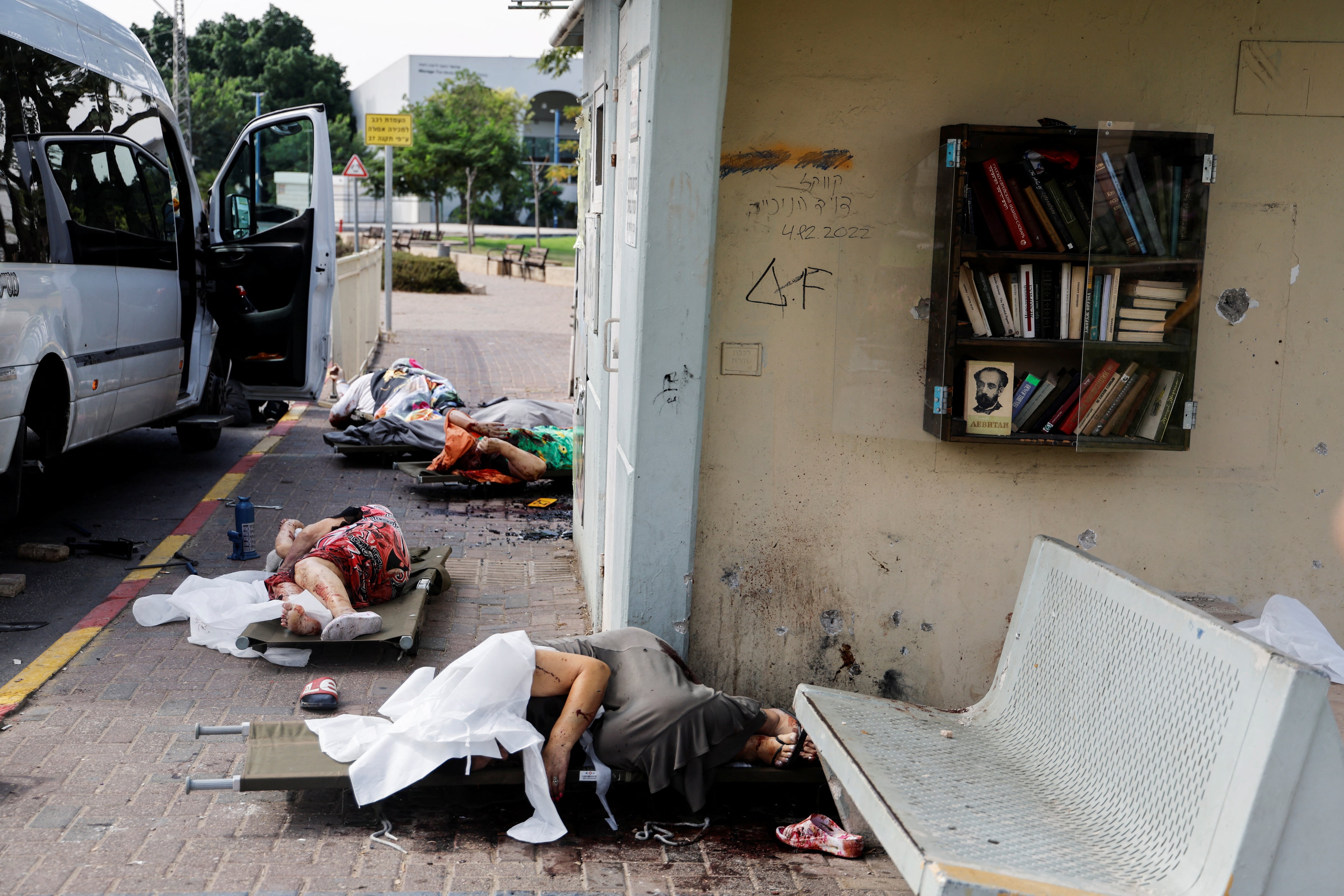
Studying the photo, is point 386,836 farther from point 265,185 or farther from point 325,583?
point 265,185

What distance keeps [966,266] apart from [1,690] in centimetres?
427

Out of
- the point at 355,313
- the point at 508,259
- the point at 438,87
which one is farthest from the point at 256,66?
the point at 355,313

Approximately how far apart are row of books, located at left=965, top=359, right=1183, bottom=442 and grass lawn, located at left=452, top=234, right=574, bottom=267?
3168 cm

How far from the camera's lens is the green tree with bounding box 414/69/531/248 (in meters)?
42.1

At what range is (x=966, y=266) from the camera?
4156 millimetres

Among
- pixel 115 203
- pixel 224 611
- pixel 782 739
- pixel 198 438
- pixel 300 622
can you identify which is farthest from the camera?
pixel 198 438

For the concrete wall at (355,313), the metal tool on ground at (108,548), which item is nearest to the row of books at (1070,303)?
the metal tool on ground at (108,548)

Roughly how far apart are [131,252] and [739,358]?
5399mm

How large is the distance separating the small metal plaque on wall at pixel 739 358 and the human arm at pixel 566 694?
1164mm

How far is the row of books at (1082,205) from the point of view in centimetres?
407

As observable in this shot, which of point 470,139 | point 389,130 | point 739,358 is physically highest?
point 470,139

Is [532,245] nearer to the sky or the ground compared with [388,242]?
nearer to the sky

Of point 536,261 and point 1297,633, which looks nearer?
point 1297,633

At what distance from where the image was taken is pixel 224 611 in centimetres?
546
